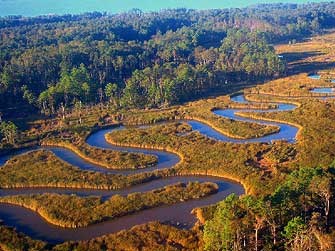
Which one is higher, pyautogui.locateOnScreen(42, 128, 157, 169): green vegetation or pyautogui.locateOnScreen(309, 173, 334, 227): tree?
pyautogui.locateOnScreen(309, 173, 334, 227): tree

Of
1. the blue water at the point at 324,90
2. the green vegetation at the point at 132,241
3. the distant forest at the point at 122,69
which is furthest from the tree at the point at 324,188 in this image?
the blue water at the point at 324,90

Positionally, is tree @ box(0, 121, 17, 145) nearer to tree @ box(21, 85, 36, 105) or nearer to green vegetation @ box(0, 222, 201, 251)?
tree @ box(21, 85, 36, 105)

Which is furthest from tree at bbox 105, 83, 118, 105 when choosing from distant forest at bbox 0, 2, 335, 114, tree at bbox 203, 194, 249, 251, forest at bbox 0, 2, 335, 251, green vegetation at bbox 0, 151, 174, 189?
tree at bbox 203, 194, 249, 251

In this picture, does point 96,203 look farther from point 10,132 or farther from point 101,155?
point 10,132

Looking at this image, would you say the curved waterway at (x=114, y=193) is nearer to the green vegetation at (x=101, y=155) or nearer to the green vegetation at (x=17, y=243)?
the green vegetation at (x=101, y=155)

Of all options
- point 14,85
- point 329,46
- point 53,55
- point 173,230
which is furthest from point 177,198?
point 329,46
